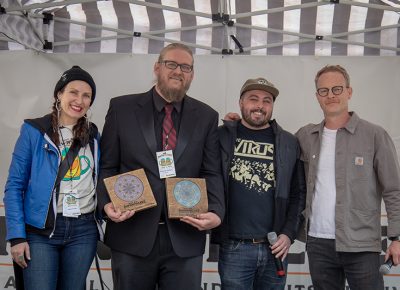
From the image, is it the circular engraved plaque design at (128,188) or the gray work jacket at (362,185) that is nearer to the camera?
the circular engraved plaque design at (128,188)

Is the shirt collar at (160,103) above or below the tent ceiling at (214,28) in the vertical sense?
below

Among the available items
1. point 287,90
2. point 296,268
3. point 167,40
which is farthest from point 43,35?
point 296,268

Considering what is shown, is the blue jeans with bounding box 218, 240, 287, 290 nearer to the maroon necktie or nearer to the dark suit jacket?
the dark suit jacket

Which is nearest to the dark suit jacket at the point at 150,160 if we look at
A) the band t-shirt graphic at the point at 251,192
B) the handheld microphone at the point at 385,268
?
the band t-shirt graphic at the point at 251,192

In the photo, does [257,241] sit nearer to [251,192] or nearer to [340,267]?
[251,192]

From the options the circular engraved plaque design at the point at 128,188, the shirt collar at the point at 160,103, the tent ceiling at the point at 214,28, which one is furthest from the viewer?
the tent ceiling at the point at 214,28

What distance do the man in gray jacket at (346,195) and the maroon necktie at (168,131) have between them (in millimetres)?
931

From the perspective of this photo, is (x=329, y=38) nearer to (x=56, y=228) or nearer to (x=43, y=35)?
(x=43, y=35)

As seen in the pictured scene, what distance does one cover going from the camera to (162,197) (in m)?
2.43

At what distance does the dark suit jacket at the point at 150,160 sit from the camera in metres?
2.42

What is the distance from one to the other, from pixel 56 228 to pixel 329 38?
3166 millimetres

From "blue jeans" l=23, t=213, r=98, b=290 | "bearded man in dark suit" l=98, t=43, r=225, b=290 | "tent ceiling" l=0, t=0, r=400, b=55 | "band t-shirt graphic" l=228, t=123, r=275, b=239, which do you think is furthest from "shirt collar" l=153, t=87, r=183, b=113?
"tent ceiling" l=0, t=0, r=400, b=55

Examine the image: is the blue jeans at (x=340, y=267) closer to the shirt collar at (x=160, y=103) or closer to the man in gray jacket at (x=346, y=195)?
the man in gray jacket at (x=346, y=195)

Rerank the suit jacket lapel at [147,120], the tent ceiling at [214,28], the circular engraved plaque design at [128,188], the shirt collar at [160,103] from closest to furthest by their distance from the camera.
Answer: the circular engraved plaque design at [128,188]
the suit jacket lapel at [147,120]
the shirt collar at [160,103]
the tent ceiling at [214,28]
